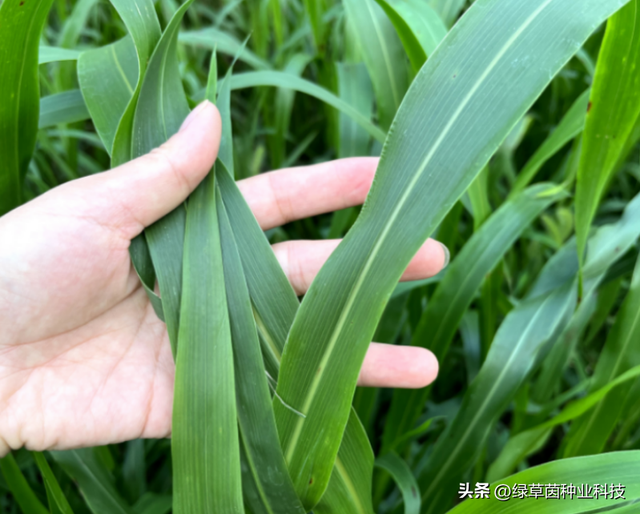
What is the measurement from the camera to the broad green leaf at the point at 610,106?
45 centimetres

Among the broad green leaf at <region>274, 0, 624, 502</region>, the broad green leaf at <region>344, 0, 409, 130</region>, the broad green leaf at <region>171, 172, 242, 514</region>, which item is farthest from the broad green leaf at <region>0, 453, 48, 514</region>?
the broad green leaf at <region>344, 0, 409, 130</region>

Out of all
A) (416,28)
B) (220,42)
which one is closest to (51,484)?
(416,28)

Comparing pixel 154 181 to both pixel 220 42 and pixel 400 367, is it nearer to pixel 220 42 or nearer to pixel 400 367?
pixel 400 367

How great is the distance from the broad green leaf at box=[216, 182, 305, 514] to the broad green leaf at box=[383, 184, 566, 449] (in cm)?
29

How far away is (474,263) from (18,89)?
2.09 feet

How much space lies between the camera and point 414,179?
42 centimetres

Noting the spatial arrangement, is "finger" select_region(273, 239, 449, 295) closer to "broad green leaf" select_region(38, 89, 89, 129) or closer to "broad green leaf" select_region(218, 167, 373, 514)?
"broad green leaf" select_region(218, 167, 373, 514)

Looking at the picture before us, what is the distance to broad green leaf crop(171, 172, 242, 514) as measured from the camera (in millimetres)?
423

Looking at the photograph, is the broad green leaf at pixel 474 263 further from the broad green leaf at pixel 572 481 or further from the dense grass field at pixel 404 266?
the broad green leaf at pixel 572 481

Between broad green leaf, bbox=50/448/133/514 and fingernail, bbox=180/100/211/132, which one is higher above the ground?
fingernail, bbox=180/100/211/132

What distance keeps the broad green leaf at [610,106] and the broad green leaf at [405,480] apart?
36cm

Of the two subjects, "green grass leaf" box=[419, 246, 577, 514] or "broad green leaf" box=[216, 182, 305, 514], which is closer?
"broad green leaf" box=[216, 182, 305, 514]

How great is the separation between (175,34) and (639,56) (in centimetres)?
52

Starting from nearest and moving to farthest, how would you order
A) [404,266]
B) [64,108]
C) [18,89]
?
[404,266] < [18,89] < [64,108]
